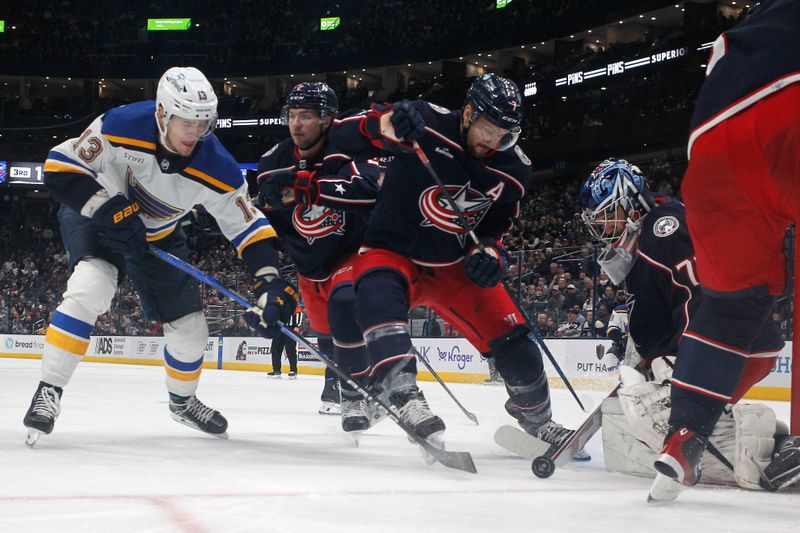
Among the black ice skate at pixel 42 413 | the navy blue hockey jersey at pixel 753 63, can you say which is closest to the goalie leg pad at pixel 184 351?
the black ice skate at pixel 42 413

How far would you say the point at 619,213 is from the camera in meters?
3.18

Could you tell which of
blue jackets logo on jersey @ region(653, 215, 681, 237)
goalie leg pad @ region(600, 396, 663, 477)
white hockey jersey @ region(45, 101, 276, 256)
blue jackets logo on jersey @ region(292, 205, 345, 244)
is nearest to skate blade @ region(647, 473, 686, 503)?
goalie leg pad @ region(600, 396, 663, 477)

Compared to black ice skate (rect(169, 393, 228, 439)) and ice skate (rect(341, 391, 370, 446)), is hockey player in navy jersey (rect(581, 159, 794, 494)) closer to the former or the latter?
ice skate (rect(341, 391, 370, 446))

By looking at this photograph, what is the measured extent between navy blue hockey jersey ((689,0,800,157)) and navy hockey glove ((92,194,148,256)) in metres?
2.10

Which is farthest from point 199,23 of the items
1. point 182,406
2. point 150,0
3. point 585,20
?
point 182,406

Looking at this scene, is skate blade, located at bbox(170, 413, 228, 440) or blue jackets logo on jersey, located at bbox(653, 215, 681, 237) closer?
blue jackets logo on jersey, located at bbox(653, 215, 681, 237)

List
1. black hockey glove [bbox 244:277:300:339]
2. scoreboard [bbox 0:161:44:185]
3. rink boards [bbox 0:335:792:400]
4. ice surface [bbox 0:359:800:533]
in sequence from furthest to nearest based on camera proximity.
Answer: scoreboard [bbox 0:161:44:185]
rink boards [bbox 0:335:792:400]
black hockey glove [bbox 244:277:300:339]
ice surface [bbox 0:359:800:533]

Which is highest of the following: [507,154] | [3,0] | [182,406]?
[3,0]

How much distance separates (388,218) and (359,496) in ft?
4.52

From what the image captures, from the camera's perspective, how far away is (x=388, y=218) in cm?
340

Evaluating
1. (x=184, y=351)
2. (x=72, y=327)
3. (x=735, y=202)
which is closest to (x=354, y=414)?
(x=184, y=351)

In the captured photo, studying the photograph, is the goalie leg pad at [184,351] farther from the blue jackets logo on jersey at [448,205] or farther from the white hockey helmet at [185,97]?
the blue jackets logo on jersey at [448,205]

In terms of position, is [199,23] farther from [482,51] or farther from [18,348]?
[18,348]

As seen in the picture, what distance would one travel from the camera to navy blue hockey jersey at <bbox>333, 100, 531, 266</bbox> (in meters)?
3.35
